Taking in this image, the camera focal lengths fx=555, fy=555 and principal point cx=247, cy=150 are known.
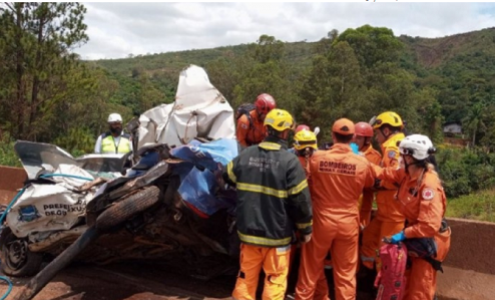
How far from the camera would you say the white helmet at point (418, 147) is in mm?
4539

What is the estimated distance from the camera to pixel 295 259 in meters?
5.62

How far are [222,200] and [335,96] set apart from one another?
33002 mm

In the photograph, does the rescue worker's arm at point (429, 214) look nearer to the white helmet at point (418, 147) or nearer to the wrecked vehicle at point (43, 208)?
the white helmet at point (418, 147)

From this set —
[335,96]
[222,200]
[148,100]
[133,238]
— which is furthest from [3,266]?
[148,100]

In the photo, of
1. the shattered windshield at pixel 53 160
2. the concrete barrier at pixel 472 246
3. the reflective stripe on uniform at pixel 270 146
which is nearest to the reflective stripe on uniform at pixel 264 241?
the reflective stripe on uniform at pixel 270 146

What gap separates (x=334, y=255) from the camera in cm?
493

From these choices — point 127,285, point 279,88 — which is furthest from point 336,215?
point 279,88

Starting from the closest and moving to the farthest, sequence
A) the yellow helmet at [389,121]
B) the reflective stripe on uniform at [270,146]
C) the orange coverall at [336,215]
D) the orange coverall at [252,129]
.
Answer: the reflective stripe on uniform at [270,146] → the orange coverall at [336,215] → the yellow helmet at [389,121] → the orange coverall at [252,129]

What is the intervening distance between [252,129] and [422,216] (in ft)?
6.95

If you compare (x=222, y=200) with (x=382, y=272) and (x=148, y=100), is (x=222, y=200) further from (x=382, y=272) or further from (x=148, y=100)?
(x=148, y=100)

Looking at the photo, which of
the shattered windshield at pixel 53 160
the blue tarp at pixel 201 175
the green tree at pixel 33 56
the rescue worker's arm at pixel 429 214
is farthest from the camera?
the green tree at pixel 33 56

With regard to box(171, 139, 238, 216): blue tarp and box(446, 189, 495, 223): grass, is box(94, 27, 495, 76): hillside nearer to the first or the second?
box(446, 189, 495, 223): grass

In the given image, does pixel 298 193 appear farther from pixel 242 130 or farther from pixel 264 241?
pixel 242 130

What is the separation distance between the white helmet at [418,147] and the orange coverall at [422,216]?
0.57 feet
